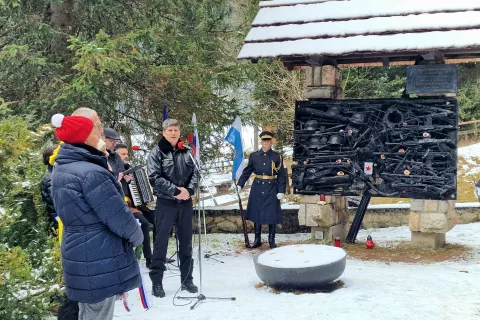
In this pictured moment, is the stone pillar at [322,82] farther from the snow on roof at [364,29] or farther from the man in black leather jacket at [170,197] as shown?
the man in black leather jacket at [170,197]

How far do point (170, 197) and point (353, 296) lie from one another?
2264 millimetres

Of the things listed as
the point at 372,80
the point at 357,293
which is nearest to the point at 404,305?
the point at 357,293

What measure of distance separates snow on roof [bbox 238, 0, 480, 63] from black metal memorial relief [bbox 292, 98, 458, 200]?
2.92 feet

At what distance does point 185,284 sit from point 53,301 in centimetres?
195

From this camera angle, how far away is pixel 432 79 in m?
8.15

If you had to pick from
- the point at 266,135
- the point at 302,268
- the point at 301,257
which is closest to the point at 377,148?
the point at 266,135

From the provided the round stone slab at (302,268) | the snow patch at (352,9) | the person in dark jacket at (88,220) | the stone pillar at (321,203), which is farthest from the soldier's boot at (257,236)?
the person in dark jacket at (88,220)

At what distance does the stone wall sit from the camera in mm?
10602

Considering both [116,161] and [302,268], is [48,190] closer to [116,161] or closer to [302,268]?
[116,161]

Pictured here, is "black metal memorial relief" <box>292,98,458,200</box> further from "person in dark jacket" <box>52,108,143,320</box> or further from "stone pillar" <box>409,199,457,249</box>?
"person in dark jacket" <box>52,108,143,320</box>

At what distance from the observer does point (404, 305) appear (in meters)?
5.52

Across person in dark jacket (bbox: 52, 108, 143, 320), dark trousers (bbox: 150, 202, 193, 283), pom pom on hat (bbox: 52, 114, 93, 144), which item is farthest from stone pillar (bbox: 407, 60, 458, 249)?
pom pom on hat (bbox: 52, 114, 93, 144)

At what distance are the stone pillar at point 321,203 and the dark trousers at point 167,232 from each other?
3.27 m

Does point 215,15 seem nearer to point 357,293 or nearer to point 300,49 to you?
point 300,49
